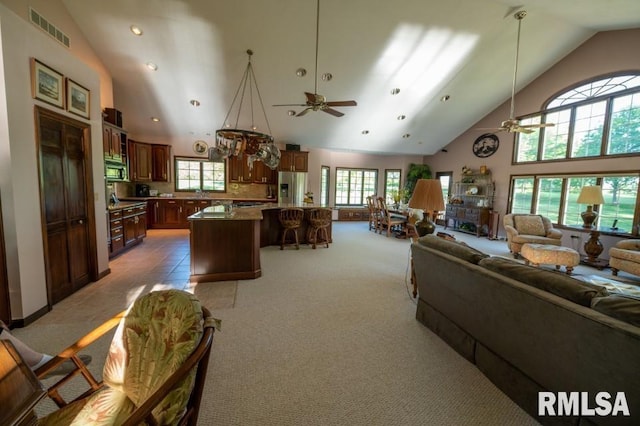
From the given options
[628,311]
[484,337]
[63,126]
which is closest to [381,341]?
[484,337]

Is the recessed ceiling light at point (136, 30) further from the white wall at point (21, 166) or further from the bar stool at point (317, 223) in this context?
the bar stool at point (317, 223)

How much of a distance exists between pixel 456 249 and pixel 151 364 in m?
2.29

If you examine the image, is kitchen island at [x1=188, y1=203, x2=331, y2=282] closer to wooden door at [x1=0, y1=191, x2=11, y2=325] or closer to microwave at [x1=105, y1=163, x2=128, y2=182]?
wooden door at [x1=0, y1=191, x2=11, y2=325]

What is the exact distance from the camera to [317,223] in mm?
5719

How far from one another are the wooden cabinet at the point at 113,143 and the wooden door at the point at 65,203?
72.9 inches

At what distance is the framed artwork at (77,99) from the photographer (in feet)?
9.88

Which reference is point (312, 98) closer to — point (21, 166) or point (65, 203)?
point (21, 166)

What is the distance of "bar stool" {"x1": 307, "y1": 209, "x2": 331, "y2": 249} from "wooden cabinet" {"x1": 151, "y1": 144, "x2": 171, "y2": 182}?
15.8 ft

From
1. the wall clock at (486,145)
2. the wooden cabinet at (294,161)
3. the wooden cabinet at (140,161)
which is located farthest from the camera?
the wooden cabinet at (294,161)

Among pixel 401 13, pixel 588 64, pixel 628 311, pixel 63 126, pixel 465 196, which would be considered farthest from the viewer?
pixel 465 196

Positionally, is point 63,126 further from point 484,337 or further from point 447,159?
point 447,159

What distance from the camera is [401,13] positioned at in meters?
4.11

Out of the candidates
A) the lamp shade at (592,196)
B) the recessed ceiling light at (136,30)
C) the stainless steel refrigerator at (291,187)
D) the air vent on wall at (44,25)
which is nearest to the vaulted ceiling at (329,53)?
the recessed ceiling light at (136,30)

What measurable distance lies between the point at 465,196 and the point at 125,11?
911 centimetres
